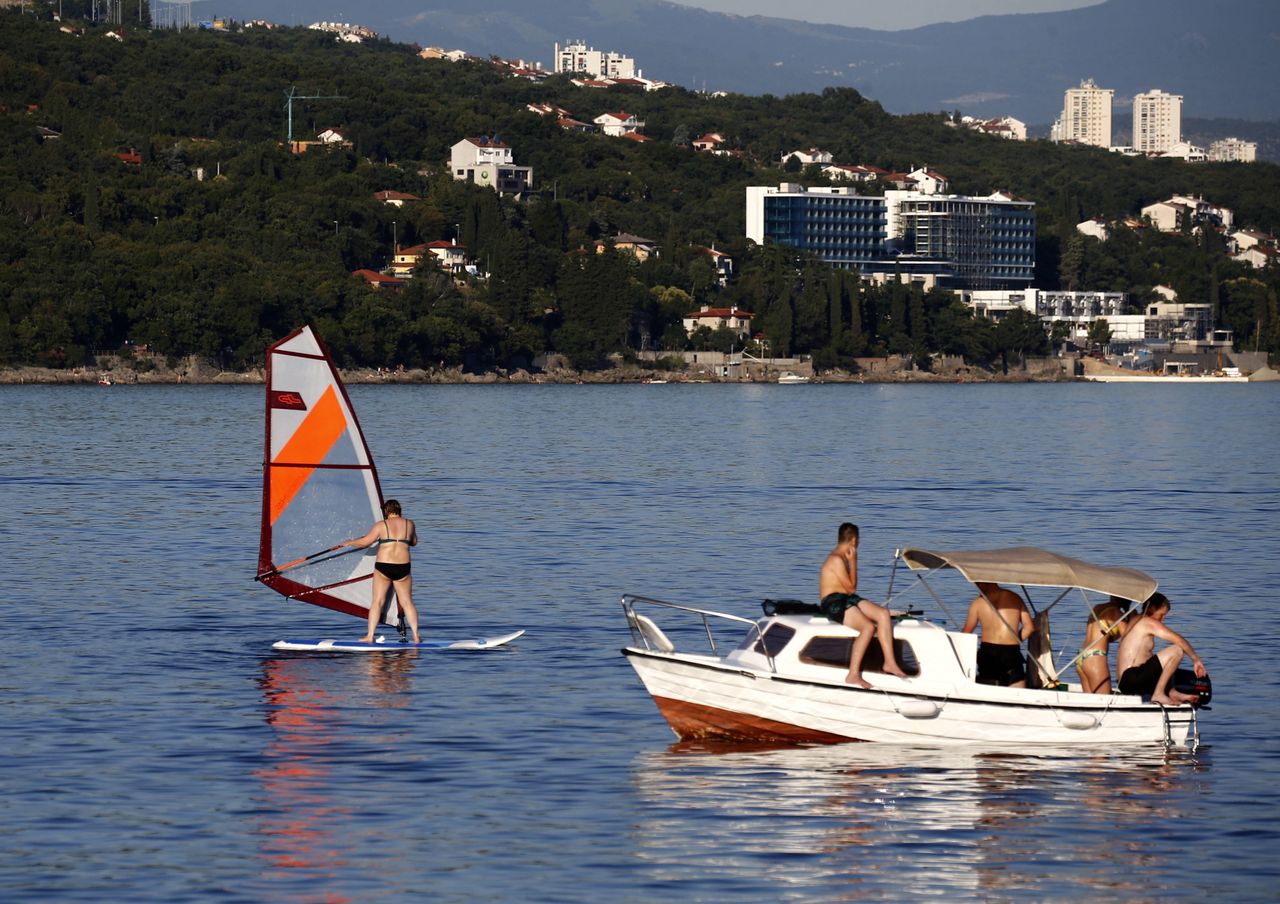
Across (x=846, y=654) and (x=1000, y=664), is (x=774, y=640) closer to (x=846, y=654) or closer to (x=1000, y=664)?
(x=846, y=654)

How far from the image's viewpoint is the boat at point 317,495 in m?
26.8

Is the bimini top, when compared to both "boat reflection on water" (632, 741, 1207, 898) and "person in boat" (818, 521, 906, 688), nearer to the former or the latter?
"person in boat" (818, 521, 906, 688)

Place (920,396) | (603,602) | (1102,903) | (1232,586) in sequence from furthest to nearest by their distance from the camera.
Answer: (920,396) → (1232,586) → (603,602) → (1102,903)

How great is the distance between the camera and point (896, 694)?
2052 centimetres

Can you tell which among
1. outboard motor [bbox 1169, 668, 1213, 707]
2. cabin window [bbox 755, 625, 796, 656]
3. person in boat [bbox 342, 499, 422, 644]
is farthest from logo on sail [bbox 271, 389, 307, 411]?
outboard motor [bbox 1169, 668, 1213, 707]

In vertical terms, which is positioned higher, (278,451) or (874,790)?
(278,451)

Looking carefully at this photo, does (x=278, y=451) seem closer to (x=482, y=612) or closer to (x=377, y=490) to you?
(x=377, y=490)

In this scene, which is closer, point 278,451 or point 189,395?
point 278,451

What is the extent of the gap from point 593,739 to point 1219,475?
54.7 metres

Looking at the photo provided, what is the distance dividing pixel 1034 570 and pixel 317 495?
34.0ft

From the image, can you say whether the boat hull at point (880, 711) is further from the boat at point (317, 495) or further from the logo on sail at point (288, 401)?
the logo on sail at point (288, 401)

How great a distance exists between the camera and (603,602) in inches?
1323

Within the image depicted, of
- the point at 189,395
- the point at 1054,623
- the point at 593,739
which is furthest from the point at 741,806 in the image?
the point at 189,395

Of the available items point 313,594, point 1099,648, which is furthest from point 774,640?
point 313,594
